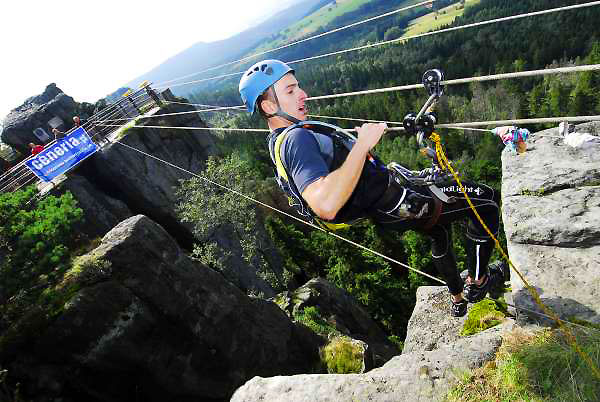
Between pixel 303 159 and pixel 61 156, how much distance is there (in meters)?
21.9

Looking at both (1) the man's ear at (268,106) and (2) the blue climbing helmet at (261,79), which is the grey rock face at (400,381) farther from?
(2) the blue climbing helmet at (261,79)

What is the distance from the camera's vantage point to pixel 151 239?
39.5ft

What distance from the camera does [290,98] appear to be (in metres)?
4.03

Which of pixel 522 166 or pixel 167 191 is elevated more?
pixel 522 166

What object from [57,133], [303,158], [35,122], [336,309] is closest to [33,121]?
[35,122]

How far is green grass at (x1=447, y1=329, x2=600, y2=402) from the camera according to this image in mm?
3416

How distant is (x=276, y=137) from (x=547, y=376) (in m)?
3.77

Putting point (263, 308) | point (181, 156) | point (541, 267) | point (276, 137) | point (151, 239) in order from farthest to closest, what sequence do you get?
point (181, 156) → point (263, 308) → point (151, 239) → point (541, 267) → point (276, 137)

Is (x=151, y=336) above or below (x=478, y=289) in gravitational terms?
below

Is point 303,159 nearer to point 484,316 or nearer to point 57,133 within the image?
point 484,316

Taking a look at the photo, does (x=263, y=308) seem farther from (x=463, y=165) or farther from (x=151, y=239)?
(x=463, y=165)

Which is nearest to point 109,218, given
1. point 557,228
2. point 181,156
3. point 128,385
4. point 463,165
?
point 181,156

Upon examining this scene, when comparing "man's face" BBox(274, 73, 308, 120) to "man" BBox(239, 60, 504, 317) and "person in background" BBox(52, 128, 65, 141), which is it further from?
"person in background" BBox(52, 128, 65, 141)

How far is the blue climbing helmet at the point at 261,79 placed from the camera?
4.02 m
